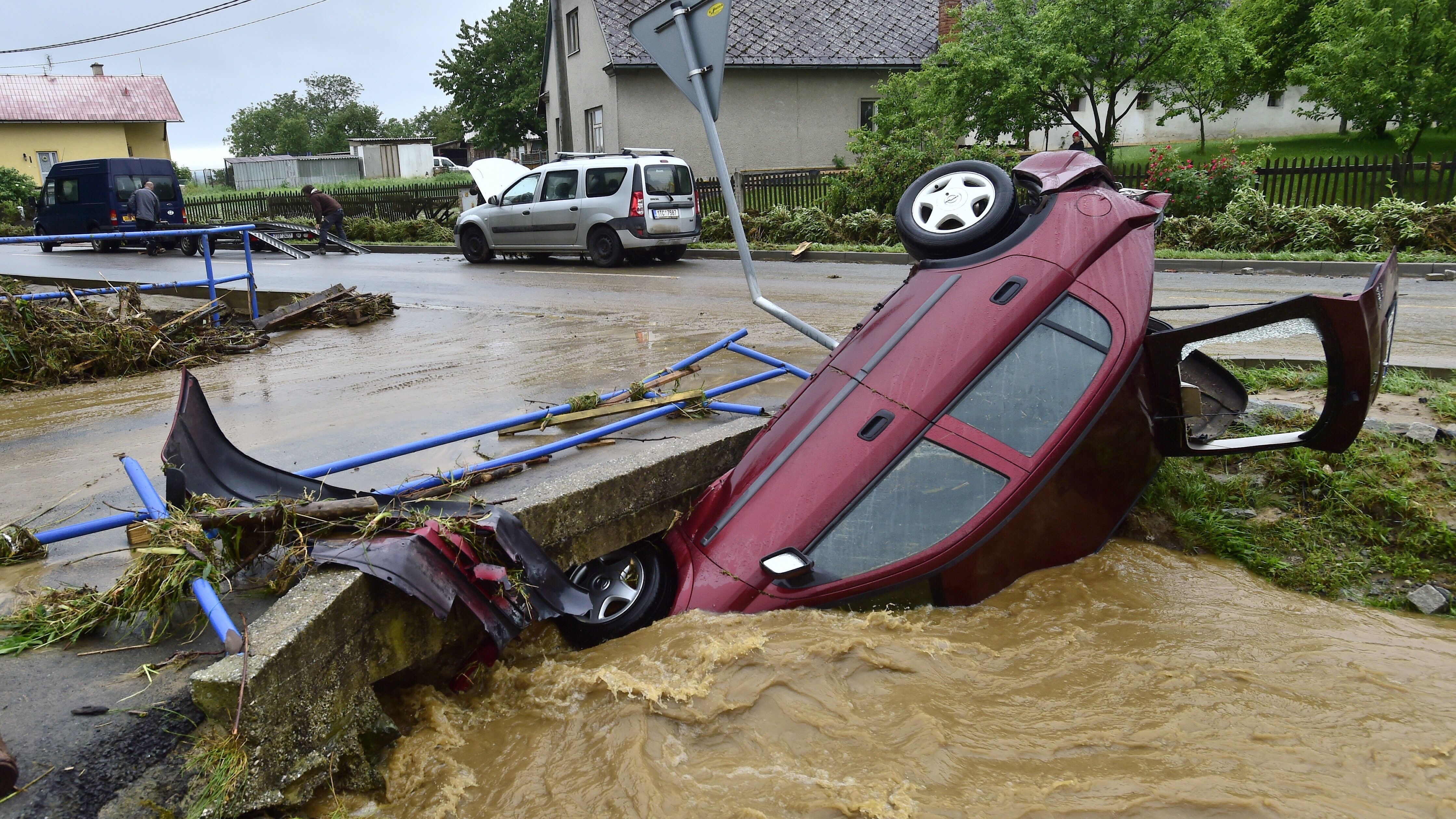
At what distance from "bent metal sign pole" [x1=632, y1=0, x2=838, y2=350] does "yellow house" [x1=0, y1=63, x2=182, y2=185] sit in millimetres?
51903

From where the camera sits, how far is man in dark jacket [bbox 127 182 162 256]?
2142 centimetres

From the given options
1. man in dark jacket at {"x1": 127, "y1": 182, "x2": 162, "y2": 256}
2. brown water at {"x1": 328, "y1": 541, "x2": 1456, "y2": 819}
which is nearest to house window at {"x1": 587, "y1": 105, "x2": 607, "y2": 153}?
man in dark jacket at {"x1": 127, "y1": 182, "x2": 162, "y2": 256}

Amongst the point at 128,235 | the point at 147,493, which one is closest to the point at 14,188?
the point at 128,235

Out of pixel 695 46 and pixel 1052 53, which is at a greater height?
pixel 1052 53

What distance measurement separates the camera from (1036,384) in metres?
3.54

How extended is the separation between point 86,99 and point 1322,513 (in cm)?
6042

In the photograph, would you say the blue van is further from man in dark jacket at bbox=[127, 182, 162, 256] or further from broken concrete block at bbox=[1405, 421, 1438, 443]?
broken concrete block at bbox=[1405, 421, 1438, 443]

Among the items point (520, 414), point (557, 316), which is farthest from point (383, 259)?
point (520, 414)

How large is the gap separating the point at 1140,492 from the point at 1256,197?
1277 centimetres

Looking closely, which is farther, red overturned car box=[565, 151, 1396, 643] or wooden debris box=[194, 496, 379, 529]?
red overturned car box=[565, 151, 1396, 643]

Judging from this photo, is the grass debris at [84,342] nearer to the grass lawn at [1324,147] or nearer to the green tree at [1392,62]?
the grass lawn at [1324,147]

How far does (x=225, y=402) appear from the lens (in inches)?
262

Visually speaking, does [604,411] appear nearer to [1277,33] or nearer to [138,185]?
[138,185]

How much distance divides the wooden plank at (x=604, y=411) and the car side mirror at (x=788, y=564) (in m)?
2.10
